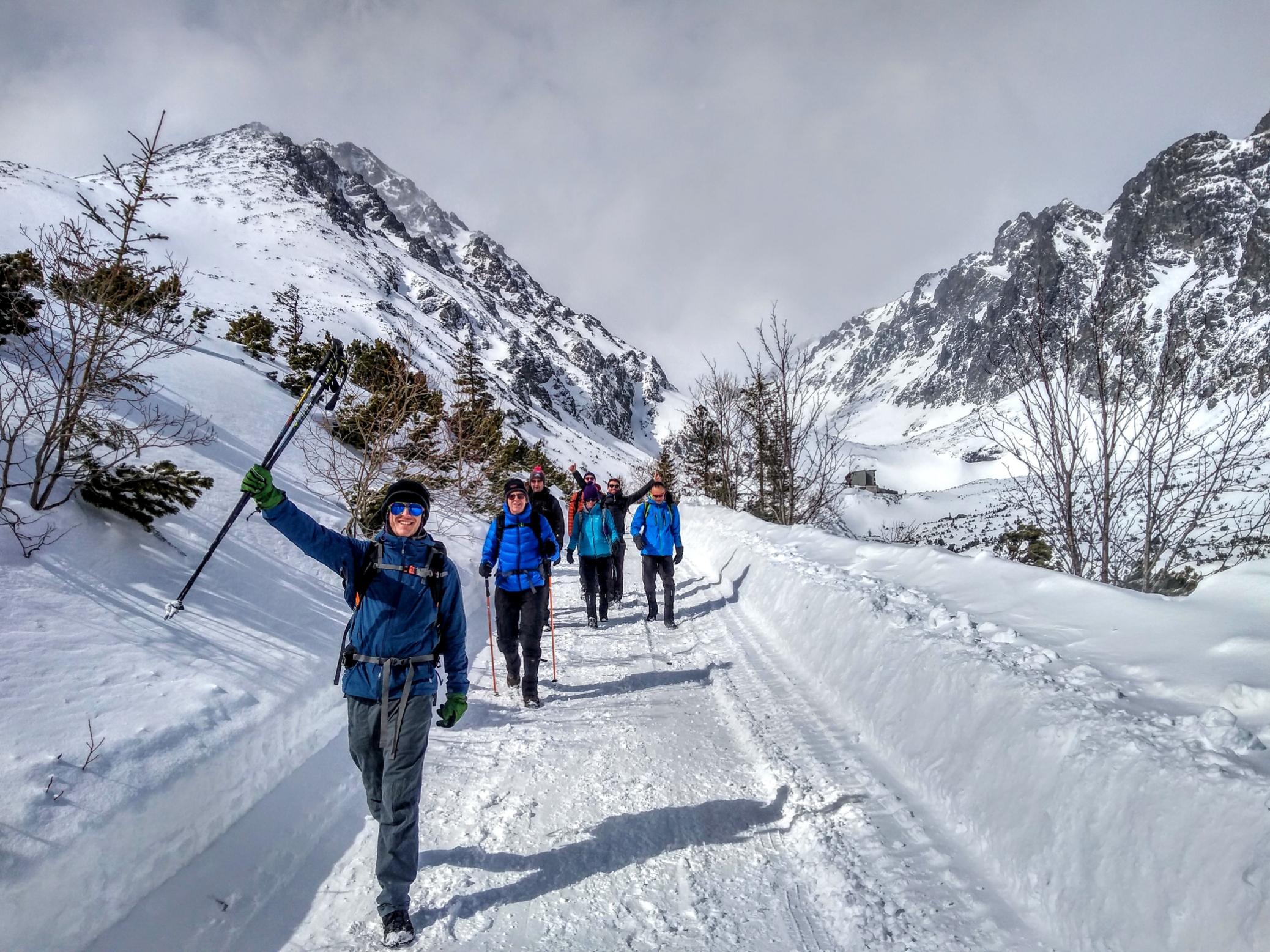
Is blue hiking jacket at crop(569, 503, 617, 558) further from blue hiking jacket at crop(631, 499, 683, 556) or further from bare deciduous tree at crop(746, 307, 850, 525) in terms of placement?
bare deciduous tree at crop(746, 307, 850, 525)

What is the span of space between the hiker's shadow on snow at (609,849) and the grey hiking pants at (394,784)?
0.26m

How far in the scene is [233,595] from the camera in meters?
5.77

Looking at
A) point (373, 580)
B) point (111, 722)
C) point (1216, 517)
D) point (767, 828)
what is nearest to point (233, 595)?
point (111, 722)

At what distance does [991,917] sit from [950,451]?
591ft

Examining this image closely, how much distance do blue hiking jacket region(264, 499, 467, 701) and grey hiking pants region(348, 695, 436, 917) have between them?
95 millimetres

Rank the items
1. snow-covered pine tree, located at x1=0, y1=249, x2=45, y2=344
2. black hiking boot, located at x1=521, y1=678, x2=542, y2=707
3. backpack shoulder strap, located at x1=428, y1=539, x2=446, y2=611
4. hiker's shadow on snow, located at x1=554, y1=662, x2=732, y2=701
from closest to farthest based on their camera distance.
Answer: backpack shoulder strap, located at x1=428, y1=539, x2=446, y2=611, black hiking boot, located at x1=521, y1=678, x2=542, y2=707, hiker's shadow on snow, located at x1=554, y1=662, x2=732, y2=701, snow-covered pine tree, located at x1=0, y1=249, x2=45, y2=344

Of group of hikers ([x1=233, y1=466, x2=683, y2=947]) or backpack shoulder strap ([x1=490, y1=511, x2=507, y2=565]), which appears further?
backpack shoulder strap ([x1=490, y1=511, x2=507, y2=565])

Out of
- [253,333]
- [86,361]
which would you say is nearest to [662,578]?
[86,361]

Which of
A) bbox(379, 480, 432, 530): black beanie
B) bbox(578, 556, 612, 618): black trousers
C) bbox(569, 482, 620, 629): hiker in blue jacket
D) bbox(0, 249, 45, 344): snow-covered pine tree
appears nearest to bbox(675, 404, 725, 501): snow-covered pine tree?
bbox(569, 482, 620, 629): hiker in blue jacket

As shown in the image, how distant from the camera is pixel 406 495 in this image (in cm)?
322

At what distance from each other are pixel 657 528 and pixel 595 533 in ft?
2.79

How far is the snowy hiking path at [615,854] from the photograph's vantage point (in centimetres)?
272

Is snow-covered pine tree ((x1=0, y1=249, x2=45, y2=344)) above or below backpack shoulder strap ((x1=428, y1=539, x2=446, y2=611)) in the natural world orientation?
above

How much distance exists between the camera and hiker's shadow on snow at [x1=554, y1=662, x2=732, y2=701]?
5.81m
